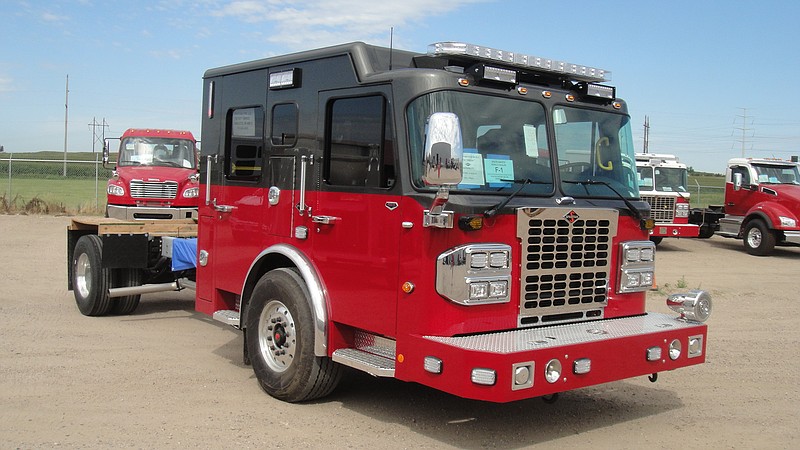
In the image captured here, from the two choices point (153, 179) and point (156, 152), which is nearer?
point (153, 179)

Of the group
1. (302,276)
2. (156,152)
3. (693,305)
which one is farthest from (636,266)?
(156,152)

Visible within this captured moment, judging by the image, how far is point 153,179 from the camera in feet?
50.8

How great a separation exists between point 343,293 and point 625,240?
2.26m

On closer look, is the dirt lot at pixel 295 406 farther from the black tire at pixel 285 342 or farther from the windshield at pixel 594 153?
the windshield at pixel 594 153

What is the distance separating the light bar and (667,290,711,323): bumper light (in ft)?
6.17

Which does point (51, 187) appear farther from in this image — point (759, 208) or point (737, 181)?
point (759, 208)

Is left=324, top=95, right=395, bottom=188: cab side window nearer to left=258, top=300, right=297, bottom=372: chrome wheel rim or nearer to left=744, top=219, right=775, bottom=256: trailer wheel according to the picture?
left=258, top=300, right=297, bottom=372: chrome wheel rim

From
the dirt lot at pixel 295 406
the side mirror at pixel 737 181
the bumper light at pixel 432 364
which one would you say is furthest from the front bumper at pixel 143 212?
the side mirror at pixel 737 181

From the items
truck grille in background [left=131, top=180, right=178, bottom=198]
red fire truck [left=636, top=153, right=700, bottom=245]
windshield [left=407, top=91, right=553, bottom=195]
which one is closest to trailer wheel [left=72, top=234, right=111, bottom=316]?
truck grille in background [left=131, top=180, right=178, bottom=198]

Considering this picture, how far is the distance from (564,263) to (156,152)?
1276cm

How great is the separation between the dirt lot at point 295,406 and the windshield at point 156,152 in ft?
22.4

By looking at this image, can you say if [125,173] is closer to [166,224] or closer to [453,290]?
[166,224]

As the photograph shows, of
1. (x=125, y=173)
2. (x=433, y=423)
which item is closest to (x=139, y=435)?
(x=433, y=423)

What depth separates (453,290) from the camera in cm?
521
